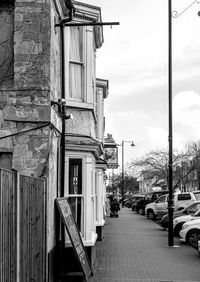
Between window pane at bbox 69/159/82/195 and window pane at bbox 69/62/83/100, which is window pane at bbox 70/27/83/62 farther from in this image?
window pane at bbox 69/159/82/195

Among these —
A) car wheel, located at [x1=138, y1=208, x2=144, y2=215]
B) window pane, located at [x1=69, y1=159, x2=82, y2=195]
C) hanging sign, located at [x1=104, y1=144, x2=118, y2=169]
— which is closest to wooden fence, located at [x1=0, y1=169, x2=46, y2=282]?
window pane, located at [x1=69, y1=159, x2=82, y2=195]

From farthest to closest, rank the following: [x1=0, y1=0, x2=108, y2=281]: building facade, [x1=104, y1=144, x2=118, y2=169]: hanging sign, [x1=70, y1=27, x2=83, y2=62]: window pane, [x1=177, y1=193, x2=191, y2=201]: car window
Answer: [x1=177, y1=193, x2=191, y2=201]: car window → [x1=104, y1=144, x2=118, y2=169]: hanging sign → [x1=70, y1=27, x2=83, y2=62]: window pane → [x1=0, y1=0, x2=108, y2=281]: building facade

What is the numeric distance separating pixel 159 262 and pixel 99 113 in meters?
9.83

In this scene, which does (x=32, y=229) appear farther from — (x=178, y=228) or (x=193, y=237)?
(x=178, y=228)

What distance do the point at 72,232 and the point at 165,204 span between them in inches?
993

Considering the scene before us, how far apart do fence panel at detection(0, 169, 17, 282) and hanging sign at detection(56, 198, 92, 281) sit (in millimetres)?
3483

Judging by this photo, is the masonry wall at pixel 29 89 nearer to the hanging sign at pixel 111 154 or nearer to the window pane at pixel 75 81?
the window pane at pixel 75 81

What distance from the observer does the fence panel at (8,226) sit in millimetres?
5566

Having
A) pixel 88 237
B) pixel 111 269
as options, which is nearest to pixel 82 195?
Answer: pixel 88 237

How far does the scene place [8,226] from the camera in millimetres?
5910

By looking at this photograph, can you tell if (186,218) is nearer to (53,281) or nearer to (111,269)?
(111,269)

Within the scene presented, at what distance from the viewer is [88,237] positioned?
1174 cm

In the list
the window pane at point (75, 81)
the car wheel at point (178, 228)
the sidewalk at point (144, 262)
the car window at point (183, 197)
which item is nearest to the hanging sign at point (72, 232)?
the sidewalk at point (144, 262)

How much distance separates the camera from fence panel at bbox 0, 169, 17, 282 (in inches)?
219
